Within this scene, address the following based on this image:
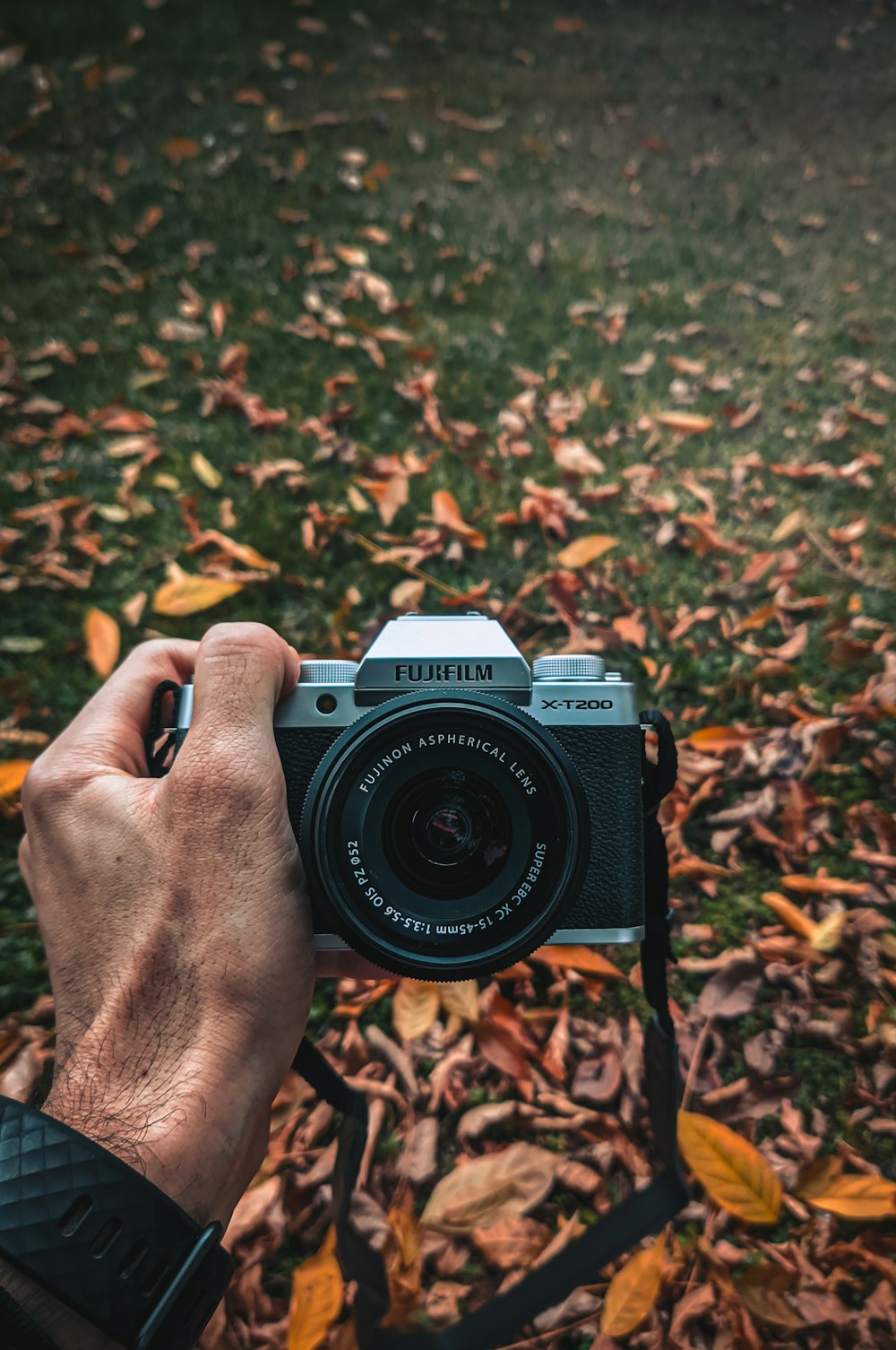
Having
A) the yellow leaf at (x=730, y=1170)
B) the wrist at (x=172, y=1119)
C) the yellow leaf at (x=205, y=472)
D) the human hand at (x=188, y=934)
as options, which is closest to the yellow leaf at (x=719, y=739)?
the yellow leaf at (x=730, y=1170)

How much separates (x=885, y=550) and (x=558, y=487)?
3.29ft

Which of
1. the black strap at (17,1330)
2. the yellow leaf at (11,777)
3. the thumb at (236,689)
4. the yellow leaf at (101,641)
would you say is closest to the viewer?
the black strap at (17,1330)

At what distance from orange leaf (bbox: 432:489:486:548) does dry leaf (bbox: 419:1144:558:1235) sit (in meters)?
1.55

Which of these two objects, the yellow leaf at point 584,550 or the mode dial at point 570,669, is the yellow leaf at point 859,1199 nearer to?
the mode dial at point 570,669

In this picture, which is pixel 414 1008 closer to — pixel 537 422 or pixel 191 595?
pixel 191 595

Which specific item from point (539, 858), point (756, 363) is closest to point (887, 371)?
point (756, 363)

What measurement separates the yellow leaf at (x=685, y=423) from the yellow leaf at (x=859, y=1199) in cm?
221

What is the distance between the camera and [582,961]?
168cm

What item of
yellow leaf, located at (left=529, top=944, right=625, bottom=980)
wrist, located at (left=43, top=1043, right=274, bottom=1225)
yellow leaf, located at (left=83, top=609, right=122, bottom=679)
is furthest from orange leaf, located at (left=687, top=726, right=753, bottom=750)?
yellow leaf, located at (left=83, top=609, right=122, bottom=679)

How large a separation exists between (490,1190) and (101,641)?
1.60 meters

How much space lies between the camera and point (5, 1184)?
0.82 meters

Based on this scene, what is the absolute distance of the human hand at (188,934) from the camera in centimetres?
97

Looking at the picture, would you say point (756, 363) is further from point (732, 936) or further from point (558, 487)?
point (732, 936)

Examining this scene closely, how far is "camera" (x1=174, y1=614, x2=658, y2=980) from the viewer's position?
42.8 inches
